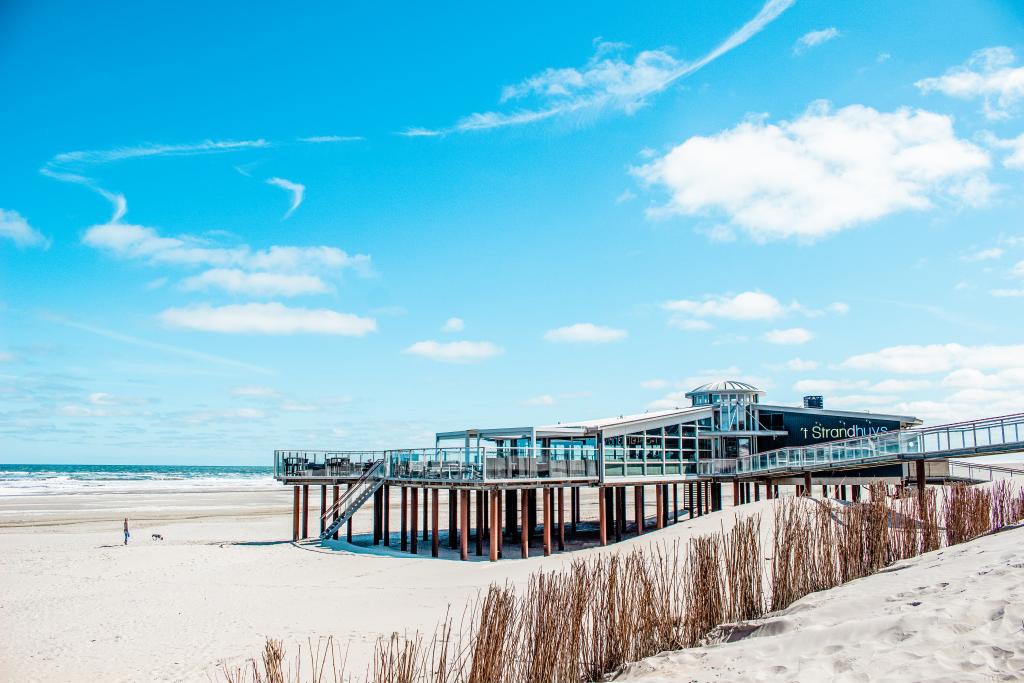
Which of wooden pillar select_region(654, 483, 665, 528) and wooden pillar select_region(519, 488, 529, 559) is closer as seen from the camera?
wooden pillar select_region(519, 488, 529, 559)

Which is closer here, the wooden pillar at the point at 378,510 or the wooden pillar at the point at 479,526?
the wooden pillar at the point at 479,526

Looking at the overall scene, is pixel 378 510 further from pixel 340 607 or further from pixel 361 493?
pixel 340 607

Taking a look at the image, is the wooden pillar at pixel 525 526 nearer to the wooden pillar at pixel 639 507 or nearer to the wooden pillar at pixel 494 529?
the wooden pillar at pixel 494 529

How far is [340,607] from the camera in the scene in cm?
1702

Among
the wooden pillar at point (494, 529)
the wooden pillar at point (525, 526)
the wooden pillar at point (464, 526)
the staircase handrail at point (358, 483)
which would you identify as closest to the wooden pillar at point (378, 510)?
the staircase handrail at point (358, 483)

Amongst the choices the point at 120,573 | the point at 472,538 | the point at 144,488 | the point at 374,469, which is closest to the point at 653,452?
the point at 472,538

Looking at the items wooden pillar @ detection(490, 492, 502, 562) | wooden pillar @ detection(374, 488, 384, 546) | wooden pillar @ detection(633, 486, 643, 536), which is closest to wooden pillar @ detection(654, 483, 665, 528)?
wooden pillar @ detection(633, 486, 643, 536)

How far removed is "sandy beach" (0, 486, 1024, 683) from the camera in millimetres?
7383

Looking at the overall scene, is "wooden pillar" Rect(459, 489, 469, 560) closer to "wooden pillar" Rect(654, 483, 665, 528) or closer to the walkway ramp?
the walkway ramp

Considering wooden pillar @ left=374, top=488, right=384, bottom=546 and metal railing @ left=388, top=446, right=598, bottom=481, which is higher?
metal railing @ left=388, top=446, right=598, bottom=481

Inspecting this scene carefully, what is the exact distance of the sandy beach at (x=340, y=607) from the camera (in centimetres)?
738

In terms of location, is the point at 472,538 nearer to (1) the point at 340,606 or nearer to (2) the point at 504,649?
(1) the point at 340,606

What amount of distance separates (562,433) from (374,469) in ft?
24.9

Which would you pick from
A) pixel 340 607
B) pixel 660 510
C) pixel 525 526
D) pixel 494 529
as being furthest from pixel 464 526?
pixel 660 510
